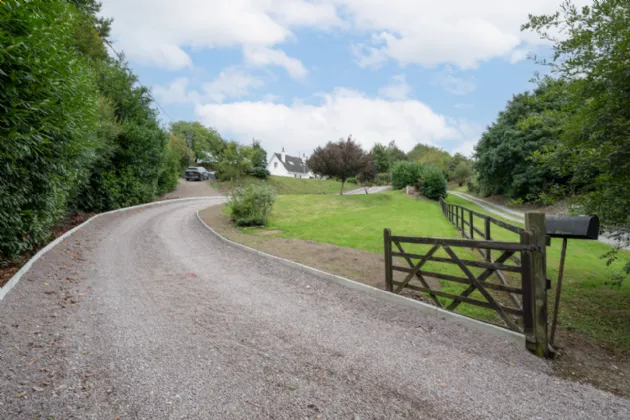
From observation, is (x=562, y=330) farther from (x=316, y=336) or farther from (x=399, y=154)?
(x=399, y=154)

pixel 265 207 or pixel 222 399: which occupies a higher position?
pixel 265 207

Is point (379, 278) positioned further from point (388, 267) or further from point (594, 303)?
point (594, 303)

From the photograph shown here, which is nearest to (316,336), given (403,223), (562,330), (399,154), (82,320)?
(82,320)

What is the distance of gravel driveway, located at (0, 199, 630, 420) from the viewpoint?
303 centimetres

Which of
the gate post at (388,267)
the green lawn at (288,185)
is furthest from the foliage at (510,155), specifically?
→ the gate post at (388,267)

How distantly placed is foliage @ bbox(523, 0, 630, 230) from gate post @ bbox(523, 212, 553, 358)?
6.24 feet

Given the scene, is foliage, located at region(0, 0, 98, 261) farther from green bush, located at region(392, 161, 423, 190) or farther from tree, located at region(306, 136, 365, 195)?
green bush, located at region(392, 161, 423, 190)

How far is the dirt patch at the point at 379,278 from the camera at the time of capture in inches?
148

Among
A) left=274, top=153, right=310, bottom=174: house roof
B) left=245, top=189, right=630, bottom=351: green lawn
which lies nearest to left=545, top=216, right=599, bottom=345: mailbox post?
left=245, top=189, right=630, bottom=351: green lawn

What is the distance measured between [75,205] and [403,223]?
16.0 metres

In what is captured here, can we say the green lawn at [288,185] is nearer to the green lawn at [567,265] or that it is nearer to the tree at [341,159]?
the tree at [341,159]

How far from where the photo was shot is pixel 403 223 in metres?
15.8

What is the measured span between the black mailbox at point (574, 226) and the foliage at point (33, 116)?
763 cm

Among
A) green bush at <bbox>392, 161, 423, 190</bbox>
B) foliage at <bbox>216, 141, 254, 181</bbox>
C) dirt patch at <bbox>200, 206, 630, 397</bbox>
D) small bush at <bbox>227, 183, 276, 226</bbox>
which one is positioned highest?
foliage at <bbox>216, 141, 254, 181</bbox>
